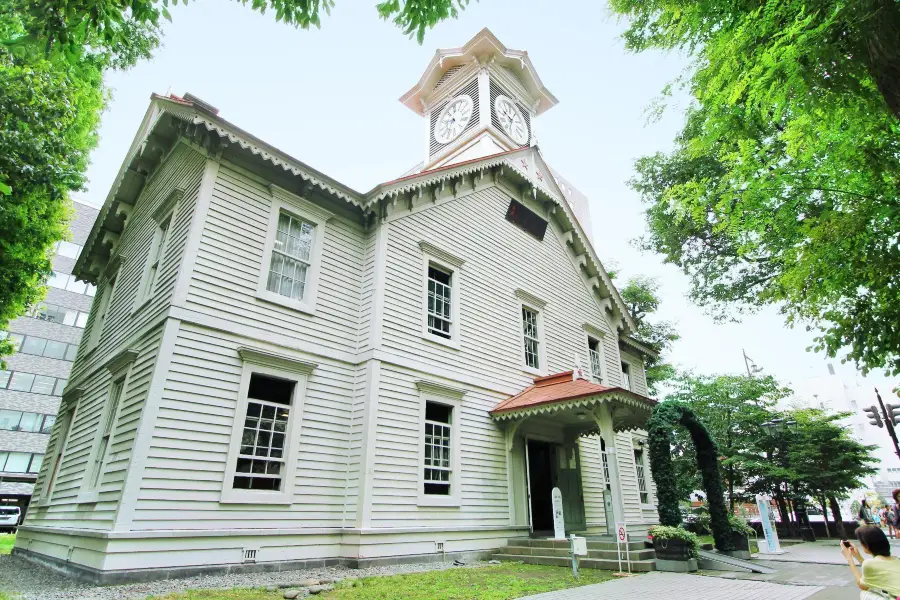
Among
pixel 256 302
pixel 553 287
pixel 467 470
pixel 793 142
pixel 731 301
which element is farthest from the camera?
pixel 731 301

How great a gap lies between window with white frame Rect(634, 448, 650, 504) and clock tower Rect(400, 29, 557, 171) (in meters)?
12.7

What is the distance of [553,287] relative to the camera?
16359 millimetres

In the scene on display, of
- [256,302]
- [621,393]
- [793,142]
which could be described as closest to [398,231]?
[256,302]

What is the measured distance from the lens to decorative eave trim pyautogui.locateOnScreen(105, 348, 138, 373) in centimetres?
917

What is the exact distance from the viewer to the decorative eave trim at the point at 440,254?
12414 millimetres

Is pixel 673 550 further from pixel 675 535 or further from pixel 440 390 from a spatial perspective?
pixel 440 390

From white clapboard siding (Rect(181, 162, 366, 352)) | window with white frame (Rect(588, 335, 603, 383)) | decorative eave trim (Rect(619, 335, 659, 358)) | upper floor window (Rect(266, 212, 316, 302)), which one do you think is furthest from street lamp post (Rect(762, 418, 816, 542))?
upper floor window (Rect(266, 212, 316, 302))

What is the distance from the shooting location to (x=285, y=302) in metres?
9.84

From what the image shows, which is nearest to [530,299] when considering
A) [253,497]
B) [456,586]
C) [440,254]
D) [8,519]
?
[440,254]

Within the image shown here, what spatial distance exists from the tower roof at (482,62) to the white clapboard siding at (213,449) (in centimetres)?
1697

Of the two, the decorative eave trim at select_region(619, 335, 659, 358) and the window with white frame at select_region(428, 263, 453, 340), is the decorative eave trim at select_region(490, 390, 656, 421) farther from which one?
the decorative eave trim at select_region(619, 335, 659, 358)

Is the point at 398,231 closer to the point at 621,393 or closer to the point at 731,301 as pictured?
the point at 621,393

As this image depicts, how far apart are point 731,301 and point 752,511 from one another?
3084 cm

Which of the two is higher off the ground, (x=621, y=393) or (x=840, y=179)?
(x=840, y=179)
